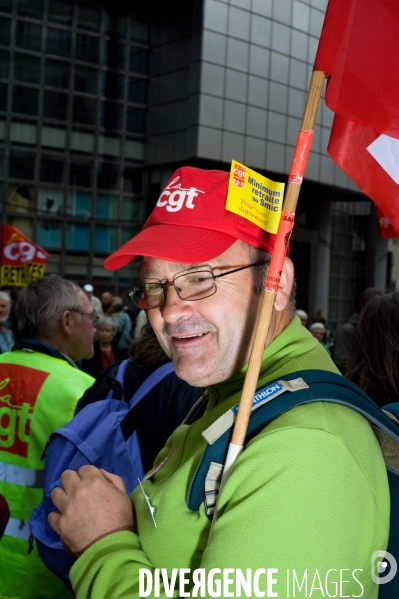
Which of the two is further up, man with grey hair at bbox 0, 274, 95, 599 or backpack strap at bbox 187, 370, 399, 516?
backpack strap at bbox 187, 370, 399, 516

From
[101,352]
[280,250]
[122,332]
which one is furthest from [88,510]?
[122,332]

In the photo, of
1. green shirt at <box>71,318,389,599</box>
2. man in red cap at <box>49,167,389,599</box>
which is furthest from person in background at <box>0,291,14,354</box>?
green shirt at <box>71,318,389,599</box>

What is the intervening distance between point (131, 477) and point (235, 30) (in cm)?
2056

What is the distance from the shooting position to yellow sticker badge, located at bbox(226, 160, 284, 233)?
5.57ft

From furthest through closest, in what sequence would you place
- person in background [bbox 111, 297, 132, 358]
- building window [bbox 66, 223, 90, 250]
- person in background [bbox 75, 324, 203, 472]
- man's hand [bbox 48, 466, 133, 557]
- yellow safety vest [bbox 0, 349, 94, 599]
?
building window [bbox 66, 223, 90, 250] → person in background [bbox 111, 297, 132, 358] → yellow safety vest [bbox 0, 349, 94, 599] → person in background [bbox 75, 324, 203, 472] → man's hand [bbox 48, 466, 133, 557]

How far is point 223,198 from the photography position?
69.9 inches

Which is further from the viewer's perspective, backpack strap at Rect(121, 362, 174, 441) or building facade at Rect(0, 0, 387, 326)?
building facade at Rect(0, 0, 387, 326)

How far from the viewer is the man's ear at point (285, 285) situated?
1763 millimetres

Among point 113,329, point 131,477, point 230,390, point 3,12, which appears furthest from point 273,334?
point 3,12

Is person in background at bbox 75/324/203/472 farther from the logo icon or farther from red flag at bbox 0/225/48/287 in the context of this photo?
red flag at bbox 0/225/48/287

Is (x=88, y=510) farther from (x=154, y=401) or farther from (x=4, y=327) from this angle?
(x=4, y=327)

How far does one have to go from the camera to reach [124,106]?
21.5 meters

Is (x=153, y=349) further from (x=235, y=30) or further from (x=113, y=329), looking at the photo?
(x=235, y=30)

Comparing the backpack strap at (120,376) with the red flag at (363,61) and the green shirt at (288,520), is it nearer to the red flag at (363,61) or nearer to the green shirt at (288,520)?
the green shirt at (288,520)
